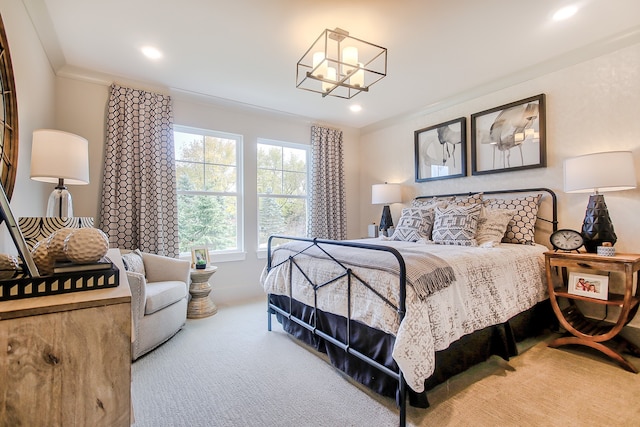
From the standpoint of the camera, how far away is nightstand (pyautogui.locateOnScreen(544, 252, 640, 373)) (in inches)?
80.4

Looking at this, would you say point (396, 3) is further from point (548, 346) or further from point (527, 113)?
point (548, 346)

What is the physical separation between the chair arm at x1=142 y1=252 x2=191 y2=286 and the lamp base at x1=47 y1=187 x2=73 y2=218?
0.78 metres

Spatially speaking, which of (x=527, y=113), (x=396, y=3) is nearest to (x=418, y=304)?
(x=396, y=3)

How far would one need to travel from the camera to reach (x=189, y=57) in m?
2.74

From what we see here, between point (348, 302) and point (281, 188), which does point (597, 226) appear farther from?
point (281, 188)

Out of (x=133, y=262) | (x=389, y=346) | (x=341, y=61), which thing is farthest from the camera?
(x=133, y=262)

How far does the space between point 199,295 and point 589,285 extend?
3510mm

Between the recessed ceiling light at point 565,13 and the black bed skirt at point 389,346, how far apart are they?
2266 mm

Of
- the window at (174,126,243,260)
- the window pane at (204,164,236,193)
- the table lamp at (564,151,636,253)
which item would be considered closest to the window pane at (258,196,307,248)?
the window at (174,126,243,260)

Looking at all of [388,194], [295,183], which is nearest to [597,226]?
[388,194]

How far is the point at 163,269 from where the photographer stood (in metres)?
2.84

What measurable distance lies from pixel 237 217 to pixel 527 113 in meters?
3.55

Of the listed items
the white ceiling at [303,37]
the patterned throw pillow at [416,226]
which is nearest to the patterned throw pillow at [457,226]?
the patterned throw pillow at [416,226]

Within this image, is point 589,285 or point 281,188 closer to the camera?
point 589,285
